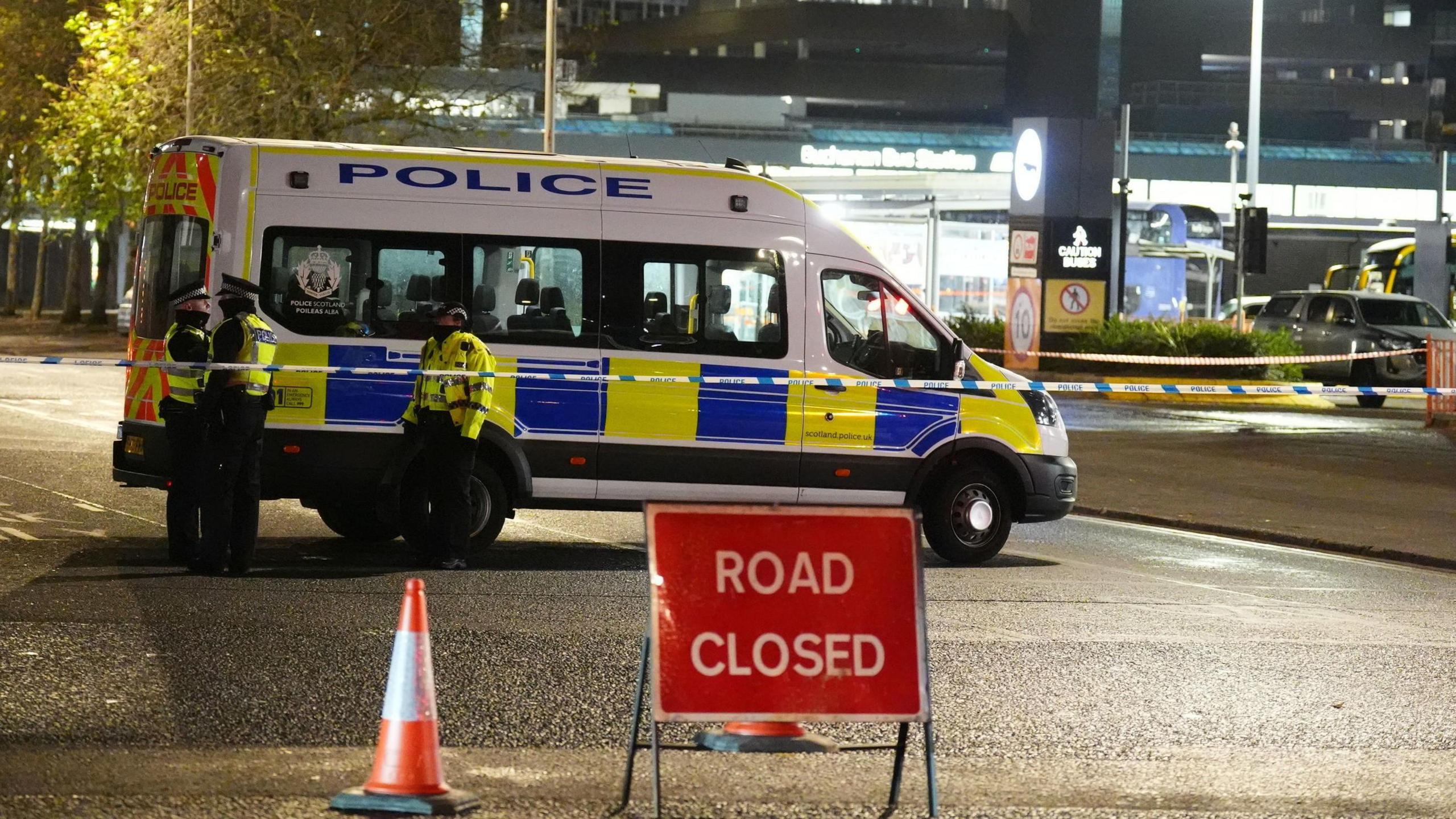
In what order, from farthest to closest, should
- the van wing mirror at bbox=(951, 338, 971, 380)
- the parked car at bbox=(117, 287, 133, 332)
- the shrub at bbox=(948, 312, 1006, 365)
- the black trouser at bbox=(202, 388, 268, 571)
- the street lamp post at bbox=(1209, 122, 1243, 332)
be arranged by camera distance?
the parked car at bbox=(117, 287, 133, 332)
the shrub at bbox=(948, 312, 1006, 365)
the street lamp post at bbox=(1209, 122, 1243, 332)
the van wing mirror at bbox=(951, 338, 971, 380)
the black trouser at bbox=(202, 388, 268, 571)

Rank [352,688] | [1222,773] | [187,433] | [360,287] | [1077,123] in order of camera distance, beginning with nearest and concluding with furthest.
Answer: [1222,773], [352,688], [187,433], [360,287], [1077,123]

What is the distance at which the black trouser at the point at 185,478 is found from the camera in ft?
33.3

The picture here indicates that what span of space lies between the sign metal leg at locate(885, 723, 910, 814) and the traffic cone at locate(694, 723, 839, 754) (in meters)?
0.19

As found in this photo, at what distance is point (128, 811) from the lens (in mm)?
5586

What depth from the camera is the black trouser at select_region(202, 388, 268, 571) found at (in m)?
10.0

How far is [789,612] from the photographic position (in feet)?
18.5

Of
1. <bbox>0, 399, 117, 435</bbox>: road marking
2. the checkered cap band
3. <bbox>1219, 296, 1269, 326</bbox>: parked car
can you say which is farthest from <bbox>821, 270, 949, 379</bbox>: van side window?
<bbox>1219, 296, 1269, 326</bbox>: parked car

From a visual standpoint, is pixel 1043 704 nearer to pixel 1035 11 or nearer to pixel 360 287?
pixel 360 287

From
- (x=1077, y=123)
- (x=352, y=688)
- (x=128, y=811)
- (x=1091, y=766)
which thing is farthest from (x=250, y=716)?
(x=1077, y=123)

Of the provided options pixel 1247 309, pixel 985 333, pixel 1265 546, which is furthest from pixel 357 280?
pixel 1247 309

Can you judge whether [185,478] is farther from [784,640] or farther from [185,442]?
[784,640]

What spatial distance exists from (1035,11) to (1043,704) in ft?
255

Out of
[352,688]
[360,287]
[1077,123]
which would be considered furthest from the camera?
[1077,123]

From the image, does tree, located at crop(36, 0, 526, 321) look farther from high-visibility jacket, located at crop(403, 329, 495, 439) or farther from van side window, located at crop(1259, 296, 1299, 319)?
high-visibility jacket, located at crop(403, 329, 495, 439)
